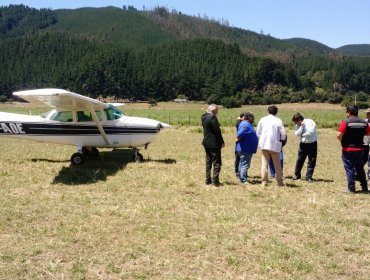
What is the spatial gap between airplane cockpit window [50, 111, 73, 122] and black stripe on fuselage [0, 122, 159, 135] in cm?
19

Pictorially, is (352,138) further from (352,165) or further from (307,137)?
(307,137)

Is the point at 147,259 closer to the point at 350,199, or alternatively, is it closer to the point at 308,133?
the point at 350,199

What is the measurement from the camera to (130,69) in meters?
150

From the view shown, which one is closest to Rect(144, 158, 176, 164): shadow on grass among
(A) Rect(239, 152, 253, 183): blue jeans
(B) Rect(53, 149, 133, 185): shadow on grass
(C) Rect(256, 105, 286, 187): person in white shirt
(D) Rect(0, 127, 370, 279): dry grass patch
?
(B) Rect(53, 149, 133, 185): shadow on grass

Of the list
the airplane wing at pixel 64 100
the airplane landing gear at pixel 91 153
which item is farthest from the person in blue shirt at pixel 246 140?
the airplane landing gear at pixel 91 153

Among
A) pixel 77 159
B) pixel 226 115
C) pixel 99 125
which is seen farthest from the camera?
pixel 226 115

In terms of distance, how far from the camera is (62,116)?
1277 centimetres

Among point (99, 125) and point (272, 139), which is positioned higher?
point (99, 125)

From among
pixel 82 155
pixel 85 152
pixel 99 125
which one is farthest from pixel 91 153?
pixel 99 125

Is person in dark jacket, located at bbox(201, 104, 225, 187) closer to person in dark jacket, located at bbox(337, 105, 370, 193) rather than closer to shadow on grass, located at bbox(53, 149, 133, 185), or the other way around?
person in dark jacket, located at bbox(337, 105, 370, 193)

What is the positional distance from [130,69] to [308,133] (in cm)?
14384

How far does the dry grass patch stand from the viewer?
5020mm

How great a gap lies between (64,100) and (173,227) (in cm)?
635

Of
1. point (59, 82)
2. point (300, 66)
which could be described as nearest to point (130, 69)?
point (59, 82)
